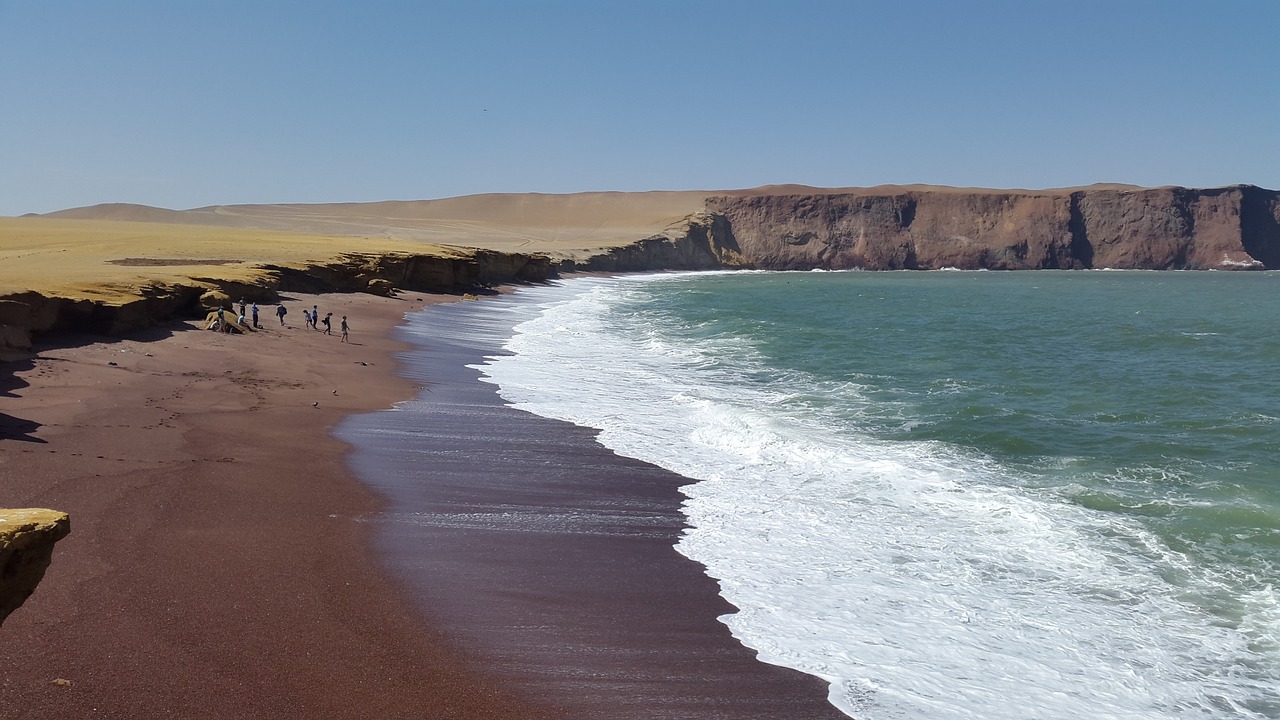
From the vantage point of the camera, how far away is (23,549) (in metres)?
4.12

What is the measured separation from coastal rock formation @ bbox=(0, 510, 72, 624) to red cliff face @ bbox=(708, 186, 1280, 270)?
150134 mm

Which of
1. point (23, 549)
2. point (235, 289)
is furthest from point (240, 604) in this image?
point (235, 289)

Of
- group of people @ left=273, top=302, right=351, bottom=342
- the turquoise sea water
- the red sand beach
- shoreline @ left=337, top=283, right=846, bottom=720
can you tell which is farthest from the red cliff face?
the red sand beach

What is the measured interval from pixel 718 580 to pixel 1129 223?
170732mm

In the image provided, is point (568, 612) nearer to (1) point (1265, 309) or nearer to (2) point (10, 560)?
(2) point (10, 560)

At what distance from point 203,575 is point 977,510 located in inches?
331

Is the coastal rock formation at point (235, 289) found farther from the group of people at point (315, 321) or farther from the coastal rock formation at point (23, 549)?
the coastal rock formation at point (23, 549)

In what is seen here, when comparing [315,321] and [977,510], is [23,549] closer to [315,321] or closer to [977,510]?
[977,510]

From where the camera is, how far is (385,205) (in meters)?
196

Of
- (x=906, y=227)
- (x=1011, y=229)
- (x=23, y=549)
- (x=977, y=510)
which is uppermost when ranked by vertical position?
(x=906, y=227)

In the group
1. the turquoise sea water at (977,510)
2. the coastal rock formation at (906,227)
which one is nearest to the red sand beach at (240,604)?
the turquoise sea water at (977,510)

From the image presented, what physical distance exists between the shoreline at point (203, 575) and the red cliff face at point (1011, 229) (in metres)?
142

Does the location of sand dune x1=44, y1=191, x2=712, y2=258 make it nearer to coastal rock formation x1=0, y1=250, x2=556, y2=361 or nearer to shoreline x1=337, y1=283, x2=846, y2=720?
coastal rock formation x1=0, y1=250, x2=556, y2=361

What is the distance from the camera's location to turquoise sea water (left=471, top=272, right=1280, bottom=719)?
7.19 metres
